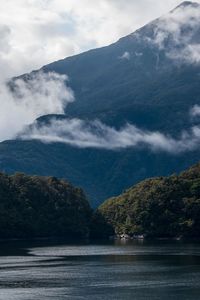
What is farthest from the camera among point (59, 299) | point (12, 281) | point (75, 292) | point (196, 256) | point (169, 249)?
point (169, 249)

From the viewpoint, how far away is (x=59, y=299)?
9356 cm

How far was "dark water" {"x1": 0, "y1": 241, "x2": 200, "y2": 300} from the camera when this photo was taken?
9853cm

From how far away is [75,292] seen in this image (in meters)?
99.8

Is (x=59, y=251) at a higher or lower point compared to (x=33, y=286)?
higher

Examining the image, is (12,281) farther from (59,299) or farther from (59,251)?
(59,251)

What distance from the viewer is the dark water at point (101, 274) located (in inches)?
3879

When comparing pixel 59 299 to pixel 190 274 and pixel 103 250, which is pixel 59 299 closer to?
pixel 190 274

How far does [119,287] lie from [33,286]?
10.9 meters

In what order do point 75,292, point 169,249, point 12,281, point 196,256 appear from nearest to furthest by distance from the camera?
point 75,292
point 12,281
point 196,256
point 169,249

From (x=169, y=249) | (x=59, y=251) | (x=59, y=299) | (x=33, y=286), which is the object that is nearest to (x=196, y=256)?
(x=169, y=249)

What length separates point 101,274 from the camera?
119m

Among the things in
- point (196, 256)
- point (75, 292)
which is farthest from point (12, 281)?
point (196, 256)

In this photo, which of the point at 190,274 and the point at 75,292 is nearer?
the point at 75,292

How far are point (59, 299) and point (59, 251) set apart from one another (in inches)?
3066
